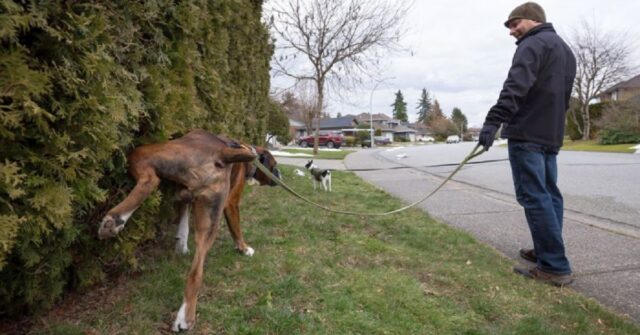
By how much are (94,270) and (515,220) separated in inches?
207

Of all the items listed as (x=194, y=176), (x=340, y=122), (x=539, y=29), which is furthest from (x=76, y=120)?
(x=340, y=122)

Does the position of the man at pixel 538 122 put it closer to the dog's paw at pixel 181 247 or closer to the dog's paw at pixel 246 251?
the dog's paw at pixel 246 251

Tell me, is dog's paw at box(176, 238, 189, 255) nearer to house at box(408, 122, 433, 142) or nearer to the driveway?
the driveway

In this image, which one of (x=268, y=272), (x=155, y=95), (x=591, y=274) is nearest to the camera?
(x=155, y=95)

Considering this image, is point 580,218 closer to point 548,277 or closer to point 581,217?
point 581,217

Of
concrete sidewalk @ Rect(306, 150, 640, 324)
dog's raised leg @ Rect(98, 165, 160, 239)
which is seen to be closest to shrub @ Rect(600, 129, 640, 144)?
concrete sidewalk @ Rect(306, 150, 640, 324)

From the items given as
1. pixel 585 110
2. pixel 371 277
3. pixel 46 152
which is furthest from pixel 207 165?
pixel 585 110

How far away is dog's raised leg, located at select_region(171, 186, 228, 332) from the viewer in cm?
250

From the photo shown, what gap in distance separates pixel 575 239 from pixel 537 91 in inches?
86.5

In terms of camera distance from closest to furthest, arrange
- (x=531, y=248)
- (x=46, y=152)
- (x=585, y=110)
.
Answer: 1. (x=46, y=152)
2. (x=531, y=248)
3. (x=585, y=110)

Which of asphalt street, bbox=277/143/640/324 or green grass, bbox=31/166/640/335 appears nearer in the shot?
green grass, bbox=31/166/640/335

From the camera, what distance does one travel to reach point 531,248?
14.6ft

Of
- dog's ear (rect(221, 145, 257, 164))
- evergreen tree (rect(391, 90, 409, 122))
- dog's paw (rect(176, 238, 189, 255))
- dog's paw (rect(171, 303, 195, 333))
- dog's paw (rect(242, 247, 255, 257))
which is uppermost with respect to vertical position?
evergreen tree (rect(391, 90, 409, 122))

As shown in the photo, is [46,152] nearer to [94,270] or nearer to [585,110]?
[94,270]
